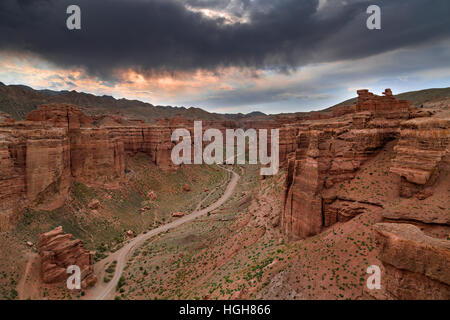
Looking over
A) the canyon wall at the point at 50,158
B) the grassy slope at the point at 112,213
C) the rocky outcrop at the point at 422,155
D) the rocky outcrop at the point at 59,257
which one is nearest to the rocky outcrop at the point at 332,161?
the rocky outcrop at the point at 422,155

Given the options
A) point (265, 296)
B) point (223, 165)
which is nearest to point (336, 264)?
point (265, 296)

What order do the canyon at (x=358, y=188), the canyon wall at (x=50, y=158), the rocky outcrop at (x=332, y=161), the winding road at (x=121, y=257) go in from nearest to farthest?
the canyon at (x=358, y=188) → the rocky outcrop at (x=332, y=161) → the winding road at (x=121, y=257) → the canyon wall at (x=50, y=158)

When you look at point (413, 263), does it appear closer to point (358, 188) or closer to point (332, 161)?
point (358, 188)

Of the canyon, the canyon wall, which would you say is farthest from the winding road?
the canyon wall

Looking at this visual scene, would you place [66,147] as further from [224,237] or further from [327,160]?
[327,160]

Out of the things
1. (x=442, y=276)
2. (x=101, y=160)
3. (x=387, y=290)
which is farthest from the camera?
(x=101, y=160)

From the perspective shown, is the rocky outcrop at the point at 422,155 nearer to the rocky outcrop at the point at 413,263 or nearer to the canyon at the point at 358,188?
the canyon at the point at 358,188

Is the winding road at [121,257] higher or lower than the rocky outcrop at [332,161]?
lower

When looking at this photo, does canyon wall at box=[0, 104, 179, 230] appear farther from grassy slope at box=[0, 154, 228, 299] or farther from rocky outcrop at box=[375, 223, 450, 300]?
rocky outcrop at box=[375, 223, 450, 300]
